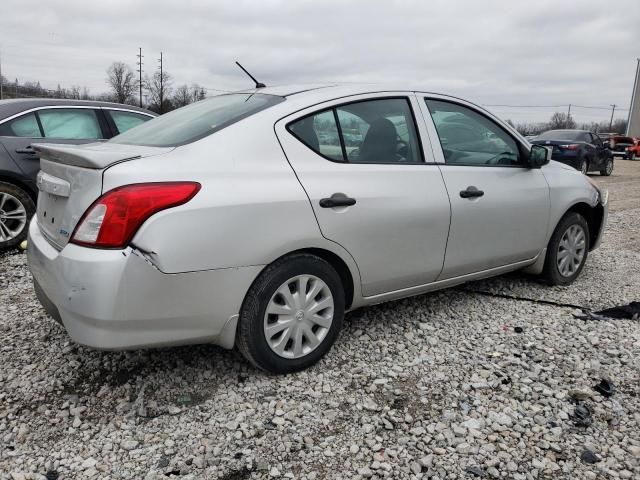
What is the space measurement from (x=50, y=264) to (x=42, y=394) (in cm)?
75

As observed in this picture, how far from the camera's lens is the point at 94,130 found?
20.1ft

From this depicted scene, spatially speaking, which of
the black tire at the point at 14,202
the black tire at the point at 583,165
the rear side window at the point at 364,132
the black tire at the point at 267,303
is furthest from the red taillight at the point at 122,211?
the black tire at the point at 583,165

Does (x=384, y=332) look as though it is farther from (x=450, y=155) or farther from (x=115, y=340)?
(x=115, y=340)

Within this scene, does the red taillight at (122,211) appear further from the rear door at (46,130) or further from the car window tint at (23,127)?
the car window tint at (23,127)

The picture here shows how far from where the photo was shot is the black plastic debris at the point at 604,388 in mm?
2905

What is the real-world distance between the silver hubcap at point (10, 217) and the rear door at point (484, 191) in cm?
427

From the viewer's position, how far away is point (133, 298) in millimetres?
2400

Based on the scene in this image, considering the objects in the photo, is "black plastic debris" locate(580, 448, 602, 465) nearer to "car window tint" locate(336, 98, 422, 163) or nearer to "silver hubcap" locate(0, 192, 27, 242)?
"car window tint" locate(336, 98, 422, 163)

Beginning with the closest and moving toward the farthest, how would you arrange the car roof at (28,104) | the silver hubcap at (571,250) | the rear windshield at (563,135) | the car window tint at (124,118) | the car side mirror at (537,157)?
the car side mirror at (537,157) → the silver hubcap at (571,250) → the car roof at (28,104) → the car window tint at (124,118) → the rear windshield at (563,135)

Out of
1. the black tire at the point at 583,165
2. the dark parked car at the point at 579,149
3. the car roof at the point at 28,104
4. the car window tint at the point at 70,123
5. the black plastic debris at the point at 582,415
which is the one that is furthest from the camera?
the black tire at the point at 583,165

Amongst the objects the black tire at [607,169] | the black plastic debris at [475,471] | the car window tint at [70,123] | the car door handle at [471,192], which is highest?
the car window tint at [70,123]

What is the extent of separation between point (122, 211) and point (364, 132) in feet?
5.07

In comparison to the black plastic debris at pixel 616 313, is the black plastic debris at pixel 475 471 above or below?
below

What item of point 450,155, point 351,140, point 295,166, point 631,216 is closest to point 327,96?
point 351,140
